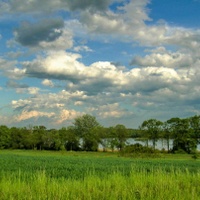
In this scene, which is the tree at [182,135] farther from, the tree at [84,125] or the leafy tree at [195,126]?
the tree at [84,125]

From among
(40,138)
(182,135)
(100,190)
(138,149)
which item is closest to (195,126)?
(182,135)

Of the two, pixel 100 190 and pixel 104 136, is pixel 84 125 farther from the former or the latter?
pixel 100 190

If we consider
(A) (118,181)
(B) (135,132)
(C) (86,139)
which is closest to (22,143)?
(C) (86,139)

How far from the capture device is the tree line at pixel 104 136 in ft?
366

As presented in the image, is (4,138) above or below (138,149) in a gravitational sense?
above

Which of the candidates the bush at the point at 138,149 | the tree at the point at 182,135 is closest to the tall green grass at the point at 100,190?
the bush at the point at 138,149

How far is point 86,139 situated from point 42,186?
10459 cm

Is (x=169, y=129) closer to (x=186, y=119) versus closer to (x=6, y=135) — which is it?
(x=186, y=119)

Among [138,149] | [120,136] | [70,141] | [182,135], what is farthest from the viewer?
[70,141]

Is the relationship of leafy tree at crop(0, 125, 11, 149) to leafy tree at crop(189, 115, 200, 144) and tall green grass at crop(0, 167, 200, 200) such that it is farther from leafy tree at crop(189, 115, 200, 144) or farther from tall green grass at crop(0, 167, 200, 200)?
tall green grass at crop(0, 167, 200, 200)

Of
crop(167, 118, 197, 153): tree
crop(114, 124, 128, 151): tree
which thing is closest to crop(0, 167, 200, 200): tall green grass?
crop(167, 118, 197, 153): tree

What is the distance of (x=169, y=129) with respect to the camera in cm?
11731

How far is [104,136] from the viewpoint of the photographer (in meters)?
122

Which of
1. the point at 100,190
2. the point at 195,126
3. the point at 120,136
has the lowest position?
the point at 100,190
